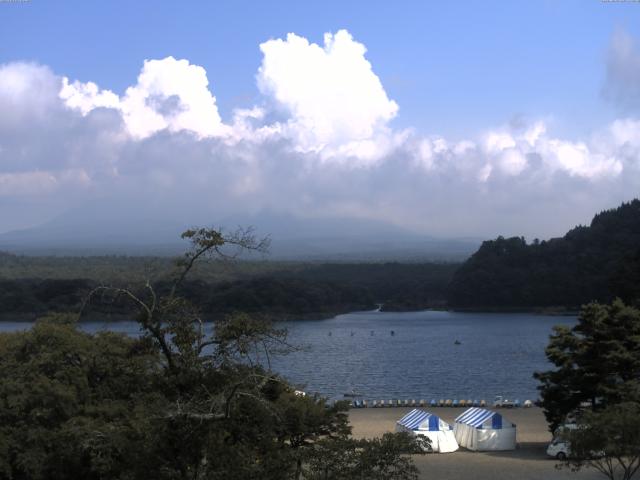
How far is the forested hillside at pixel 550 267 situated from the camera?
6650 centimetres

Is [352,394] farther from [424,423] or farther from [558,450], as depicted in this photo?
[558,450]

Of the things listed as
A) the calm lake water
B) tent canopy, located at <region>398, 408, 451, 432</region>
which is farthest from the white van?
the calm lake water

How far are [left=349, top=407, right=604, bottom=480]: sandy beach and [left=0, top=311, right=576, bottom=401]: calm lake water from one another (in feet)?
8.02

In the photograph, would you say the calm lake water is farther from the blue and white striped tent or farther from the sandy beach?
the blue and white striped tent

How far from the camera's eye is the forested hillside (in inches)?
2618

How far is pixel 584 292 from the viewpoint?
65125 millimetres

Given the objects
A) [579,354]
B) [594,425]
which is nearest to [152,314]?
[594,425]

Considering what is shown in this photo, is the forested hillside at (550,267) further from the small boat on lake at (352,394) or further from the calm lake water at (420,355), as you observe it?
the small boat on lake at (352,394)

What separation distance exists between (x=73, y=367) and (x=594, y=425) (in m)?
6.94

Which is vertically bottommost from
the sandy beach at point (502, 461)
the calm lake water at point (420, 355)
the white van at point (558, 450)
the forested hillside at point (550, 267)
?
the calm lake water at point (420, 355)

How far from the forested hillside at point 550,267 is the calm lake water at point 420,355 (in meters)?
3.09

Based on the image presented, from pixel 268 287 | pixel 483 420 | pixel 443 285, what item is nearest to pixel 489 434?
pixel 483 420

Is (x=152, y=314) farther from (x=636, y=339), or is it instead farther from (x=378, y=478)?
(x=636, y=339)

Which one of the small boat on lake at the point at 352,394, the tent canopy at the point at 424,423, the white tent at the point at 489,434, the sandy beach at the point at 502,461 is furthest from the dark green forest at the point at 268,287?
the white tent at the point at 489,434
